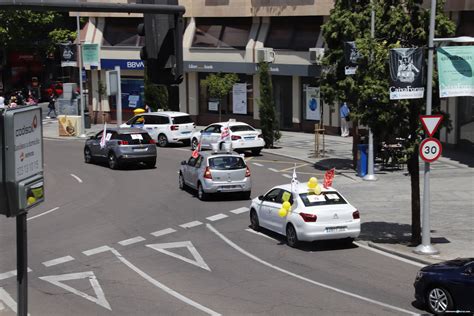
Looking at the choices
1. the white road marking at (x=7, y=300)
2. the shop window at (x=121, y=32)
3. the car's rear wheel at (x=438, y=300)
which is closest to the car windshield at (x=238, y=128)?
the shop window at (x=121, y=32)

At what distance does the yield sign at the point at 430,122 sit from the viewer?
19.5 meters

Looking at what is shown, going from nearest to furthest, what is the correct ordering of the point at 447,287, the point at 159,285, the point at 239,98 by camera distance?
1. the point at 447,287
2. the point at 159,285
3. the point at 239,98

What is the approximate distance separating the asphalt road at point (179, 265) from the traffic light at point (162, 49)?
6813mm

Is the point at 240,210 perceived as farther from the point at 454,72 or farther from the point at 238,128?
the point at 238,128

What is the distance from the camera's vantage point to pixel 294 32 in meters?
47.0

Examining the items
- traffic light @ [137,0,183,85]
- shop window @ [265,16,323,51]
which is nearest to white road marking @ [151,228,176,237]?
traffic light @ [137,0,183,85]

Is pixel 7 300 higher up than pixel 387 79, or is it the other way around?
pixel 387 79

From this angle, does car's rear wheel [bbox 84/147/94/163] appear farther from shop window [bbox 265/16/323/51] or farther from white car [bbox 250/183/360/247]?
white car [bbox 250/183/360/247]

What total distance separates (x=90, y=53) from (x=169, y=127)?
10.5m

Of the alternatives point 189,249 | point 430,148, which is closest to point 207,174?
point 189,249

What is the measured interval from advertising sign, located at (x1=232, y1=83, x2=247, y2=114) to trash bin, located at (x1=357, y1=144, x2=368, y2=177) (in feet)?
60.9

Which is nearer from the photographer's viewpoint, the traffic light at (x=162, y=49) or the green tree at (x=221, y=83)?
the traffic light at (x=162, y=49)

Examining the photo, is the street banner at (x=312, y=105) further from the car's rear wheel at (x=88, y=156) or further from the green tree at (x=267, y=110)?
the car's rear wheel at (x=88, y=156)

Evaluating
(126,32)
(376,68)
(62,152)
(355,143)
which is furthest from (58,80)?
(376,68)
